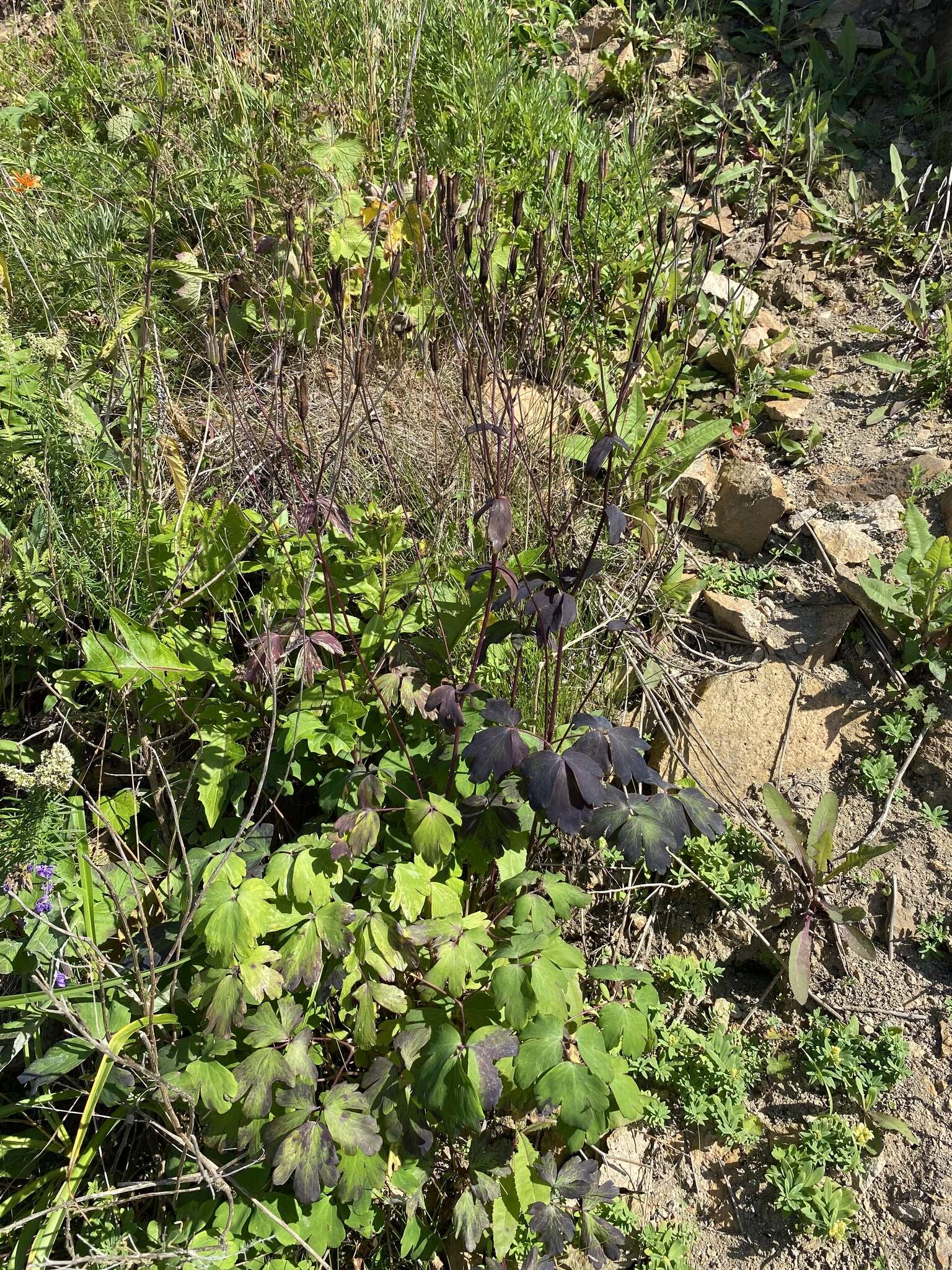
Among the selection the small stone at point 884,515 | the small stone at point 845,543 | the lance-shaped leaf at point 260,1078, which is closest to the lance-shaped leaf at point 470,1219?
the lance-shaped leaf at point 260,1078

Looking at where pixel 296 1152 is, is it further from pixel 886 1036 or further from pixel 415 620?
pixel 886 1036

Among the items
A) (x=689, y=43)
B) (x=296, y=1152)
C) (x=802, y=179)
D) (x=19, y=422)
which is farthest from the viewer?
(x=689, y=43)

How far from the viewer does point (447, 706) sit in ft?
6.33

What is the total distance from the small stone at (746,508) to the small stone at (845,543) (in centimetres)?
15

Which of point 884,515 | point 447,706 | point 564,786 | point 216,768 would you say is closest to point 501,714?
point 447,706

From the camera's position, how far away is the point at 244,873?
1.91 meters

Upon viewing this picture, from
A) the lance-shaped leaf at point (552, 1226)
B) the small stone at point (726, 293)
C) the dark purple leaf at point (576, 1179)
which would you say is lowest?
the lance-shaped leaf at point (552, 1226)

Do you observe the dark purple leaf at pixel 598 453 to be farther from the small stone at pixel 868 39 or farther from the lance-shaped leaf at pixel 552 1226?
the small stone at pixel 868 39

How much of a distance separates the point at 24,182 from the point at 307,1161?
10.4 feet

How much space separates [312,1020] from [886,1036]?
1.35 m

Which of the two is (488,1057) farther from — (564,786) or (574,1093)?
(564,786)

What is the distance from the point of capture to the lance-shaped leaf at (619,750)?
1827 millimetres

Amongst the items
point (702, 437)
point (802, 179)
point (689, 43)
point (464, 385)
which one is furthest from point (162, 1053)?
point (689, 43)

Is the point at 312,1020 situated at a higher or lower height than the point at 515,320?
lower
